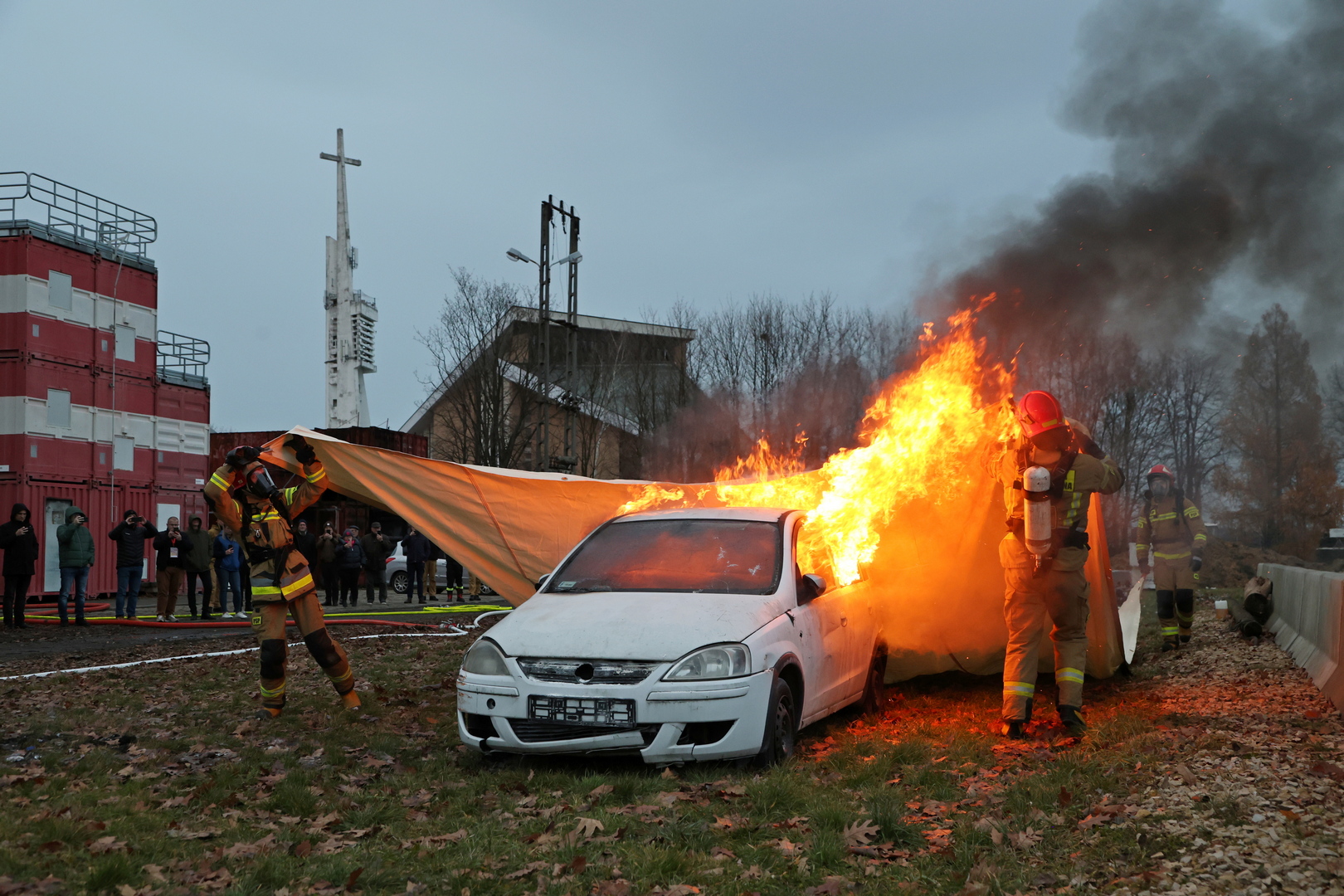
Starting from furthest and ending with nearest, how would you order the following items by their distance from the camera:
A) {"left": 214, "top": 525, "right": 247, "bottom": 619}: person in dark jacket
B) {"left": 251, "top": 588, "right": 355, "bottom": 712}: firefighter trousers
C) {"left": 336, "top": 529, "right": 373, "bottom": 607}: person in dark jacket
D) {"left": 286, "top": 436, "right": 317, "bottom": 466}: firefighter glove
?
{"left": 336, "top": 529, "right": 373, "bottom": 607}: person in dark jacket
{"left": 214, "top": 525, "right": 247, "bottom": 619}: person in dark jacket
{"left": 286, "top": 436, "right": 317, "bottom": 466}: firefighter glove
{"left": 251, "top": 588, "right": 355, "bottom": 712}: firefighter trousers

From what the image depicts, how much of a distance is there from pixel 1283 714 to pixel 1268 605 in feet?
20.2

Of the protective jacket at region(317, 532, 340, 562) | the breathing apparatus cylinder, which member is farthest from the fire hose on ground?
the breathing apparatus cylinder

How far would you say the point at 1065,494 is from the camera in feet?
22.8

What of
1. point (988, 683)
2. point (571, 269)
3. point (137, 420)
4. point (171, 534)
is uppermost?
point (571, 269)

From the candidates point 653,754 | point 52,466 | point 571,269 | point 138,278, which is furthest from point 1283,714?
point 138,278

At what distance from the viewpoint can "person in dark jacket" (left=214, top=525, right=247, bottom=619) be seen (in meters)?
17.6

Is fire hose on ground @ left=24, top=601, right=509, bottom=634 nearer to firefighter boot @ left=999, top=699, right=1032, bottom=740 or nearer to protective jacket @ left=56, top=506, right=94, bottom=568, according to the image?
protective jacket @ left=56, top=506, right=94, bottom=568

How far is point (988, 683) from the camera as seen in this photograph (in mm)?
8922

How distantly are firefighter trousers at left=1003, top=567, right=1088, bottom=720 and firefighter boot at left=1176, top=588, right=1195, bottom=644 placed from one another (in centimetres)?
476

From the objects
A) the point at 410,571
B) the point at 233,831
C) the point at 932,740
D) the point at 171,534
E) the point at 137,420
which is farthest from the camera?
the point at 137,420

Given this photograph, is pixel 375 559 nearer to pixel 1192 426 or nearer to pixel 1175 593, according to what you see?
pixel 1175 593

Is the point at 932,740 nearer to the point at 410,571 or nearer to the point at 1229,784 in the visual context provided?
the point at 1229,784

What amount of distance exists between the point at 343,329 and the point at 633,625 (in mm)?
35442

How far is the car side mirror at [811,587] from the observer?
674 centimetres
